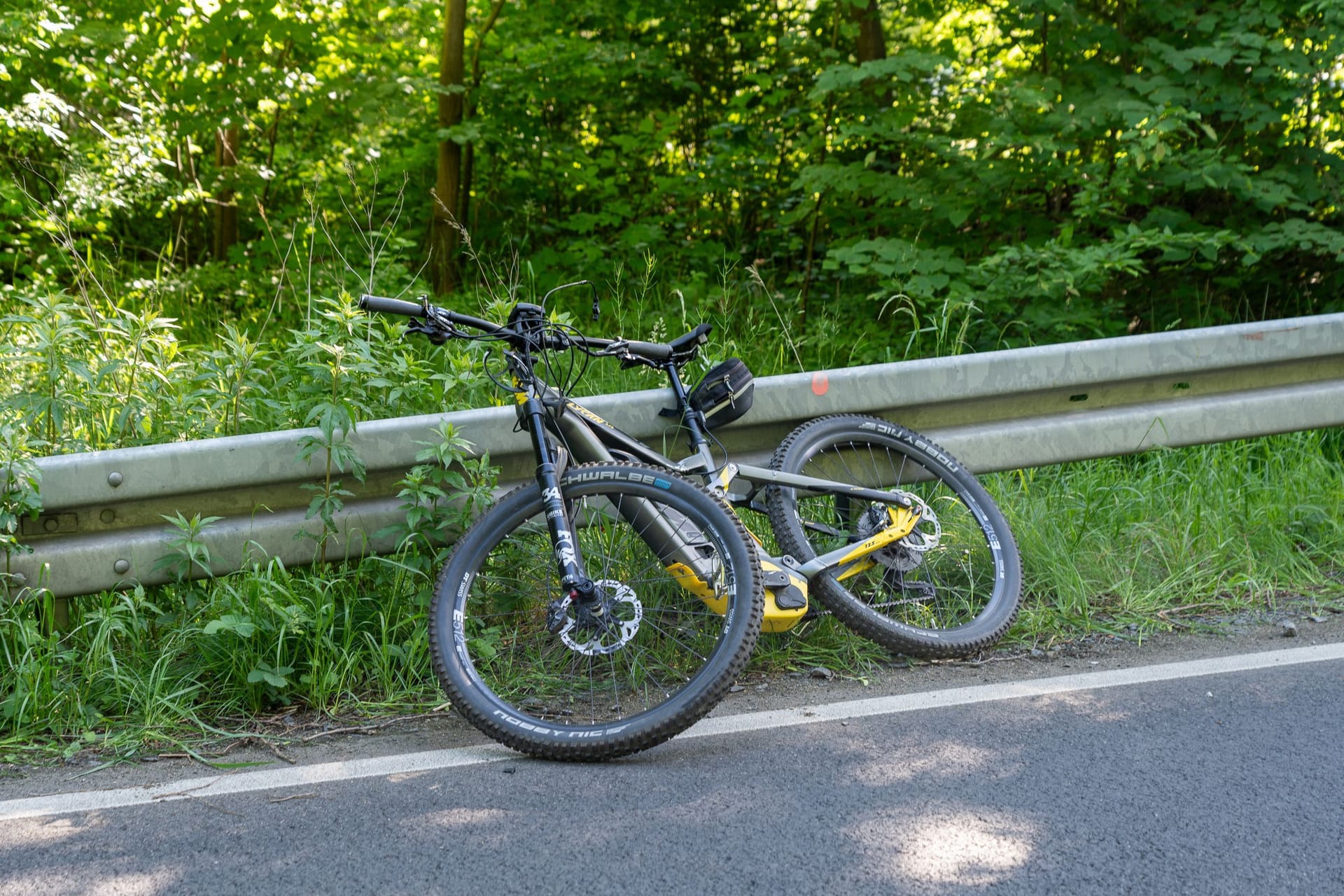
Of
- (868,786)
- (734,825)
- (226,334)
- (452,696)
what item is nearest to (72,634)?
(452,696)

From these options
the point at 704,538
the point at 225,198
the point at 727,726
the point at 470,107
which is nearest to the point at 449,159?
the point at 470,107

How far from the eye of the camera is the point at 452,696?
3.13m

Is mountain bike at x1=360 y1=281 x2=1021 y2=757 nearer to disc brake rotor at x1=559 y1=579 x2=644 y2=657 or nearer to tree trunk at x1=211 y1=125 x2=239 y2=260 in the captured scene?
disc brake rotor at x1=559 y1=579 x2=644 y2=657

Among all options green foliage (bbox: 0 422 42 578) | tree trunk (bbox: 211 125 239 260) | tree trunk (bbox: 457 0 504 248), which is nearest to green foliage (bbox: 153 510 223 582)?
green foliage (bbox: 0 422 42 578)

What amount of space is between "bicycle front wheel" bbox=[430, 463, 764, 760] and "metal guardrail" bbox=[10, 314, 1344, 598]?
48 cm

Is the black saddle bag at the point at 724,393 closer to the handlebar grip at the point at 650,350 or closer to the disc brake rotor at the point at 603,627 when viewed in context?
the handlebar grip at the point at 650,350

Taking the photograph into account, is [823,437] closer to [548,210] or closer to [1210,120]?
[1210,120]

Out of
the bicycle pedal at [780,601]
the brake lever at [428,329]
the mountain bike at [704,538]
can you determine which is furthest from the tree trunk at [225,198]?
the bicycle pedal at [780,601]

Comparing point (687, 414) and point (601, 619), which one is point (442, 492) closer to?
point (601, 619)

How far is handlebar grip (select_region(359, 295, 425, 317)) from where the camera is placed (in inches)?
125

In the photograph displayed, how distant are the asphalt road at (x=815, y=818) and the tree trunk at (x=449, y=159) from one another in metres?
6.04

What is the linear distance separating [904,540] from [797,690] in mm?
767

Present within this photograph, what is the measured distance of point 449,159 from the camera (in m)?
8.57

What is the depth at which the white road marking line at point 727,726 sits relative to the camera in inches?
110
